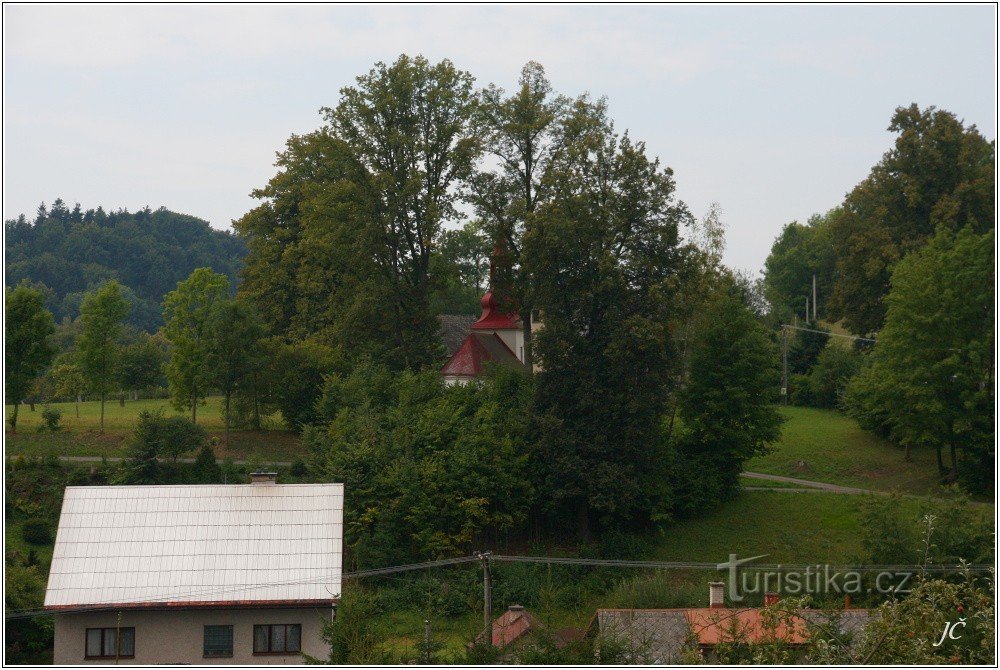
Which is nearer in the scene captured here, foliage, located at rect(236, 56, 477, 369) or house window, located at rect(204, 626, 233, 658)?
house window, located at rect(204, 626, 233, 658)

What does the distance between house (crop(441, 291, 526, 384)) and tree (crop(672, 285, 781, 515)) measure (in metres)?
7.14

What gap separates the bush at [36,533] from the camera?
3272 centimetres

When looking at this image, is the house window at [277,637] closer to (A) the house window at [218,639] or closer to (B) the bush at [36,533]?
(A) the house window at [218,639]

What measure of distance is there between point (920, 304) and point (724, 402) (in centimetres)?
696

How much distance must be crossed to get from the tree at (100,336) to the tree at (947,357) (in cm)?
2636

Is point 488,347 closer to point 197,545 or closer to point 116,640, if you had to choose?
point 197,545

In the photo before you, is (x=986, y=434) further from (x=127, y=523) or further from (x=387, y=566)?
(x=127, y=523)

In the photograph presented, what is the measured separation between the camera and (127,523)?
25469 millimetres

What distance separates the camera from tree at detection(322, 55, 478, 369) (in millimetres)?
41688

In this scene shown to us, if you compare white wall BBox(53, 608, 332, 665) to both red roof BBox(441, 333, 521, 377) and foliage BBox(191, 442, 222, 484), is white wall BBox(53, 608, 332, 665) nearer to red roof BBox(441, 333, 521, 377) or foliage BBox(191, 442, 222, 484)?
foliage BBox(191, 442, 222, 484)

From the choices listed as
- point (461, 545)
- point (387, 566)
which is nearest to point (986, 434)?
point (461, 545)

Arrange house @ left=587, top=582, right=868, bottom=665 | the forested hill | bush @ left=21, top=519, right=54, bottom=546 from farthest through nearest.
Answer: the forested hill → bush @ left=21, top=519, right=54, bottom=546 → house @ left=587, top=582, right=868, bottom=665

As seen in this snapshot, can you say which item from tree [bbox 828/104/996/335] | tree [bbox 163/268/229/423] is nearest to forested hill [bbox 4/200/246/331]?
tree [bbox 163/268/229/423]

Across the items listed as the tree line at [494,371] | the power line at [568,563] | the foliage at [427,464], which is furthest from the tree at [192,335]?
the power line at [568,563]
